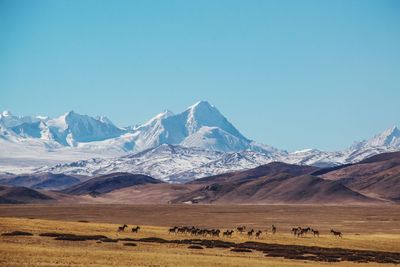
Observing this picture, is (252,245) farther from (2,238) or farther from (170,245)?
(2,238)

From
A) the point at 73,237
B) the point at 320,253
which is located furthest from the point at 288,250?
the point at 73,237

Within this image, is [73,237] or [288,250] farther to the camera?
[288,250]

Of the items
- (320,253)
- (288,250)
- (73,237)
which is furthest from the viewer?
(288,250)

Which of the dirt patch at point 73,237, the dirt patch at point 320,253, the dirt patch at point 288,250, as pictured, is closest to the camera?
the dirt patch at point 320,253

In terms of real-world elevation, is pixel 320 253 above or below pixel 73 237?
below

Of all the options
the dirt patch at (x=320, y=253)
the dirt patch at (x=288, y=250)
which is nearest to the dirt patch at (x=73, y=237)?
the dirt patch at (x=288, y=250)

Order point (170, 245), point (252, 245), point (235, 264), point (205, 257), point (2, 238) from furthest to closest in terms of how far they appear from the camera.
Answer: point (252, 245) < point (170, 245) < point (2, 238) < point (205, 257) < point (235, 264)

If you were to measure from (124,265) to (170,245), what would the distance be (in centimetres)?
1932

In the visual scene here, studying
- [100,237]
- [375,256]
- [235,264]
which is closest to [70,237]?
[100,237]

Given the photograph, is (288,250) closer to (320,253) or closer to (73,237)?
Answer: (320,253)

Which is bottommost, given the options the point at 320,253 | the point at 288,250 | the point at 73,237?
the point at 320,253

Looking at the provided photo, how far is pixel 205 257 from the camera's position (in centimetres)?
5759

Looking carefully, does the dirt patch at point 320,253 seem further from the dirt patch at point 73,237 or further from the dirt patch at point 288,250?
the dirt patch at point 73,237

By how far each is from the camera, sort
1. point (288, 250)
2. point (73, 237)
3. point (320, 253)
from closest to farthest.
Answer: point (320, 253), point (73, 237), point (288, 250)
